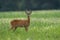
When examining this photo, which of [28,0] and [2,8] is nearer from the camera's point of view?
[2,8]

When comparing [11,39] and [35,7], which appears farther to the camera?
[35,7]

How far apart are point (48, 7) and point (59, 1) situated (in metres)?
2.38

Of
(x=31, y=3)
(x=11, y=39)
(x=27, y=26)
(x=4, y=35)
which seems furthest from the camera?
(x=31, y=3)

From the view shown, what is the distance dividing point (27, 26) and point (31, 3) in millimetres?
42032

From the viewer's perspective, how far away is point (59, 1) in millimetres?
55625

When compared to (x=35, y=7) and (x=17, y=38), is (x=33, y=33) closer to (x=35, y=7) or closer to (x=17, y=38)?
(x=17, y=38)

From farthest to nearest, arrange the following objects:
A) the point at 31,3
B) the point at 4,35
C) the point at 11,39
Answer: the point at 31,3
the point at 4,35
the point at 11,39

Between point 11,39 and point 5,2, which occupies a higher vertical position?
point 11,39

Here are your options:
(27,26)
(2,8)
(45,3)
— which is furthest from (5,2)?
(27,26)

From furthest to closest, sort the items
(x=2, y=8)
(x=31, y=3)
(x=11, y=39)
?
(x=31, y=3), (x=2, y=8), (x=11, y=39)

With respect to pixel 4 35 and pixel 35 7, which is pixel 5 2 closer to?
pixel 35 7

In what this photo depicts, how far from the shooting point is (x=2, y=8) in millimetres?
53062

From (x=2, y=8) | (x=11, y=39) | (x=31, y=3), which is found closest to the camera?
(x=11, y=39)

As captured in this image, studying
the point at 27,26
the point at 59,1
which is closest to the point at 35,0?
the point at 59,1
